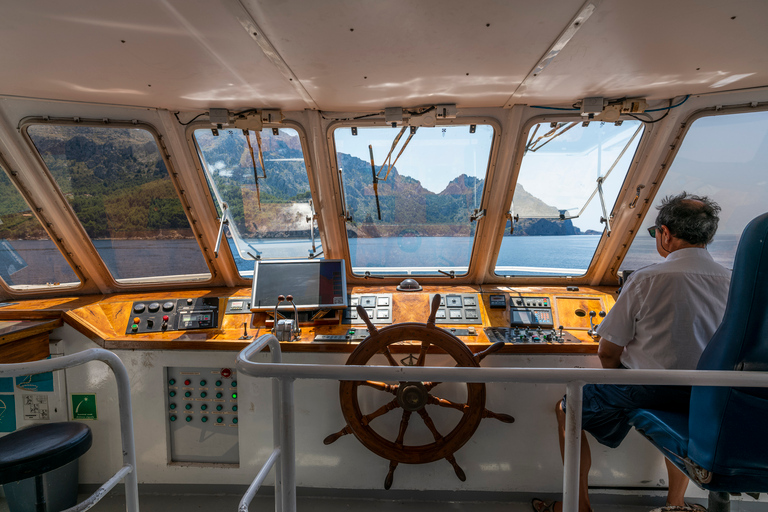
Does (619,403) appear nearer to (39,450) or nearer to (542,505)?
(542,505)

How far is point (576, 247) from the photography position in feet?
8.84

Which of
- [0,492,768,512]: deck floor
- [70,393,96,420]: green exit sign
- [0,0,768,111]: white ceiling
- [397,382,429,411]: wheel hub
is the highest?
[0,0,768,111]: white ceiling

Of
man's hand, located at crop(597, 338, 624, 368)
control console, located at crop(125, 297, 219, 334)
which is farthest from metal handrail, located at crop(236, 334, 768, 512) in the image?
control console, located at crop(125, 297, 219, 334)

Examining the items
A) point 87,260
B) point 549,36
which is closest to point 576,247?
point 549,36

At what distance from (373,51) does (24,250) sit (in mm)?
2564

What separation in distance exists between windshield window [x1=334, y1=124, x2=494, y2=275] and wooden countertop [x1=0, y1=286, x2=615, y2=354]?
0.71 feet

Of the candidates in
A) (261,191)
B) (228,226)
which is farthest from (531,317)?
(228,226)

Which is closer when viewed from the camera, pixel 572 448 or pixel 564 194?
pixel 572 448

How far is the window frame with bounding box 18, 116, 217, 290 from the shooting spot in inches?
87.0

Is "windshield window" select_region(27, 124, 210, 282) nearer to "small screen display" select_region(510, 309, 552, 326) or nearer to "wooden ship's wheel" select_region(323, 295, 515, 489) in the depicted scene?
"wooden ship's wheel" select_region(323, 295, 515, 489)

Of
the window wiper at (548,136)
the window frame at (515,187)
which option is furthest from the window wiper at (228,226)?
the window wiper at (548,136)

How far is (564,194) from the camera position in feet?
8.29

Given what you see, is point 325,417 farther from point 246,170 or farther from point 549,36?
point 549,36

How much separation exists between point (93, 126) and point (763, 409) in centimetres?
306
